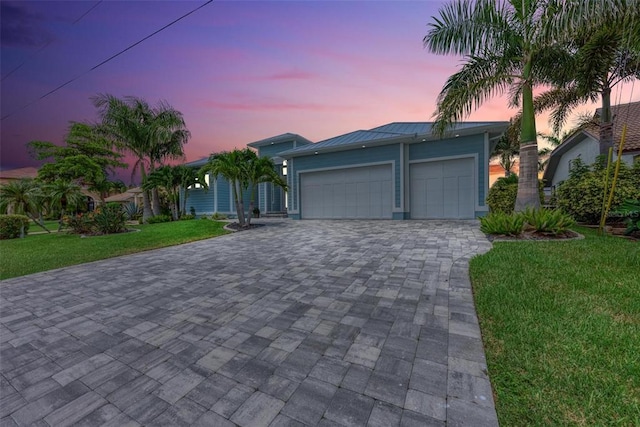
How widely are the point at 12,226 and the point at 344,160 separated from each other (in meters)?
15.4

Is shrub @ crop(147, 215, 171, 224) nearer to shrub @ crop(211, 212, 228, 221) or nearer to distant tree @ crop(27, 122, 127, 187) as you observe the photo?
shrub @ crop(211, 212, 228, 221)

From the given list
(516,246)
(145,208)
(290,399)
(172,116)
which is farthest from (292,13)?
(145,208)

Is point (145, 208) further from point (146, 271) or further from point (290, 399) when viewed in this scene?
point (290, 399)

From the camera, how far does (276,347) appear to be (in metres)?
2.26

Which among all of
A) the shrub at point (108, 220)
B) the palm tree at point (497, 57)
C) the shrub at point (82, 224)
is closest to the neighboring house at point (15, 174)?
the shrub at point (82, 224)

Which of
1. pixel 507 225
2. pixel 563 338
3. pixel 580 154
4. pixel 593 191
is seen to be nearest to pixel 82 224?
pixel 563 338

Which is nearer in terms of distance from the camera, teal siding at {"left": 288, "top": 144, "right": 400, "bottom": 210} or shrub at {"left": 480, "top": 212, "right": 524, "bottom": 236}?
shrub at {"left": 480, "top": 212, "right": 524, "bottom": 236}

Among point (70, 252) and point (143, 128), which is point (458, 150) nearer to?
point (70, 252)

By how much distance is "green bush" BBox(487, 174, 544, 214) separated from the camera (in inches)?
352

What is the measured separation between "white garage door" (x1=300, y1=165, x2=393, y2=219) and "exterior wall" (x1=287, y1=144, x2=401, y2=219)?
300 millimetres

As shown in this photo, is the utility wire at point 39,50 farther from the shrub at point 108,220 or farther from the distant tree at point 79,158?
the distant tree at point 79,158

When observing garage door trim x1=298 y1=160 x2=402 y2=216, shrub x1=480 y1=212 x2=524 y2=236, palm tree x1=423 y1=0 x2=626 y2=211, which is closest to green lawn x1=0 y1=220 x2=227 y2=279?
garage door trim x1=298 y1=160 x2=402 y2=216

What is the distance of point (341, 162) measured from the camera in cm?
1358

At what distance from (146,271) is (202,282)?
167 centimetres
